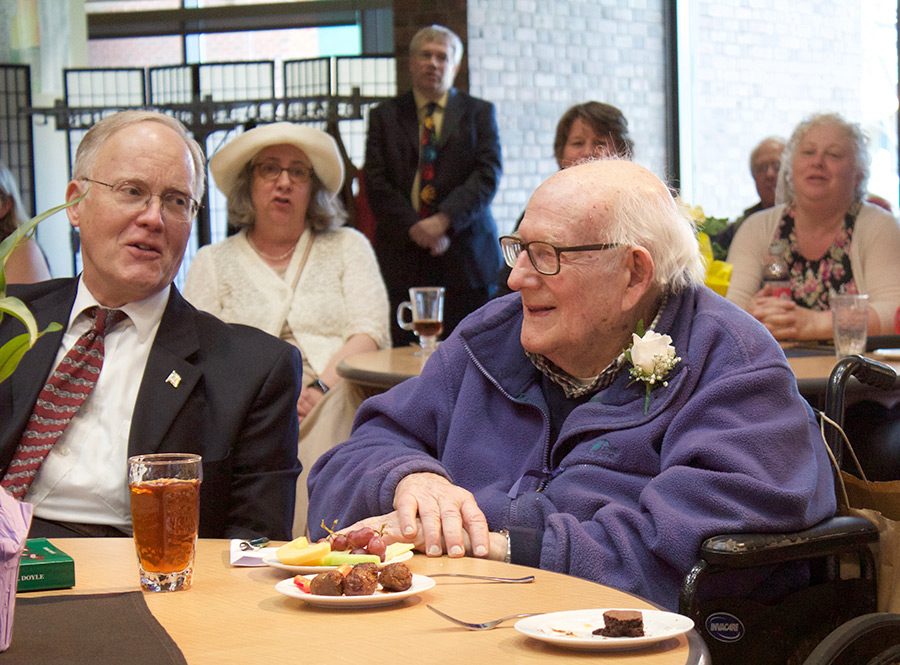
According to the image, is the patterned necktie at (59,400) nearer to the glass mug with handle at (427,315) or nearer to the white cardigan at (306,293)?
the glass mug with handle at (427,315)

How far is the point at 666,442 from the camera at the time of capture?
1.91 meters

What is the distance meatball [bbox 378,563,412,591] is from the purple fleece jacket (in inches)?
15.2

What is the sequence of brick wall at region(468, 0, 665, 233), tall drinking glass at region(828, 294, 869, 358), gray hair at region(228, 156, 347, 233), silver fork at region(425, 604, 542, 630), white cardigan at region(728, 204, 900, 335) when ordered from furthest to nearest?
brick wall at region(468, 0, 665, 233) → gray hair at region(228, 156, 347, 233) → white cardigan at region(728, 204, 900, 335) → tall drinking glass at region(828, 294, 869, 358) → silver fork at region(425, 604, 542, 630)

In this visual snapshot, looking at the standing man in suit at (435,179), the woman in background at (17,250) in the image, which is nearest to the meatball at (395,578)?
the woman in background at (17,250)

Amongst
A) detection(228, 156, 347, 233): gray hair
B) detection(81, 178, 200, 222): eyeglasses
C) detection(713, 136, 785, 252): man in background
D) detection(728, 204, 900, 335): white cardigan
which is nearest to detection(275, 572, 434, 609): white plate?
detection(81, 178, 200, 222): eyeglasses

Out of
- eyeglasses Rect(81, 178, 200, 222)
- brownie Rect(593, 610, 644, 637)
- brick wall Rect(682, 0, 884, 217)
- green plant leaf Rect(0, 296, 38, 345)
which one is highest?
brick wall Rect(682, 0, 884, 217)

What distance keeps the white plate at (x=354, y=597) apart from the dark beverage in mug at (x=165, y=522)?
5.0 inches

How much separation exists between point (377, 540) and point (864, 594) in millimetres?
776

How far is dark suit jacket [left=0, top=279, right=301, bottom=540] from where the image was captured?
2234mm

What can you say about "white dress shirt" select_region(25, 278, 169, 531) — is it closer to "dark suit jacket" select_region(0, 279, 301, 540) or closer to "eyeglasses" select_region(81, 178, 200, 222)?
"dark suit jacket" select_region(0, 279, 301, 540)

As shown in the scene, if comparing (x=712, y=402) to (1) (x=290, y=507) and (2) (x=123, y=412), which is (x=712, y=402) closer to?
(1) (x=290, y=507)

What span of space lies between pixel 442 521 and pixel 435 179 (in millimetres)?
4478

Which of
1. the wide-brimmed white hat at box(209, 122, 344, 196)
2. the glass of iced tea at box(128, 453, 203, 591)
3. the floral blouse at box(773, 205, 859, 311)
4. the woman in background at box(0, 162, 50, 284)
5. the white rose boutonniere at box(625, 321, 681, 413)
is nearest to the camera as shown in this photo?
the glass of iced tea at box(128, 453, 203, 591)

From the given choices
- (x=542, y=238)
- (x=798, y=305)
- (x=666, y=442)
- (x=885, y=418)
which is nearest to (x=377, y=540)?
(x=666, y=442)
